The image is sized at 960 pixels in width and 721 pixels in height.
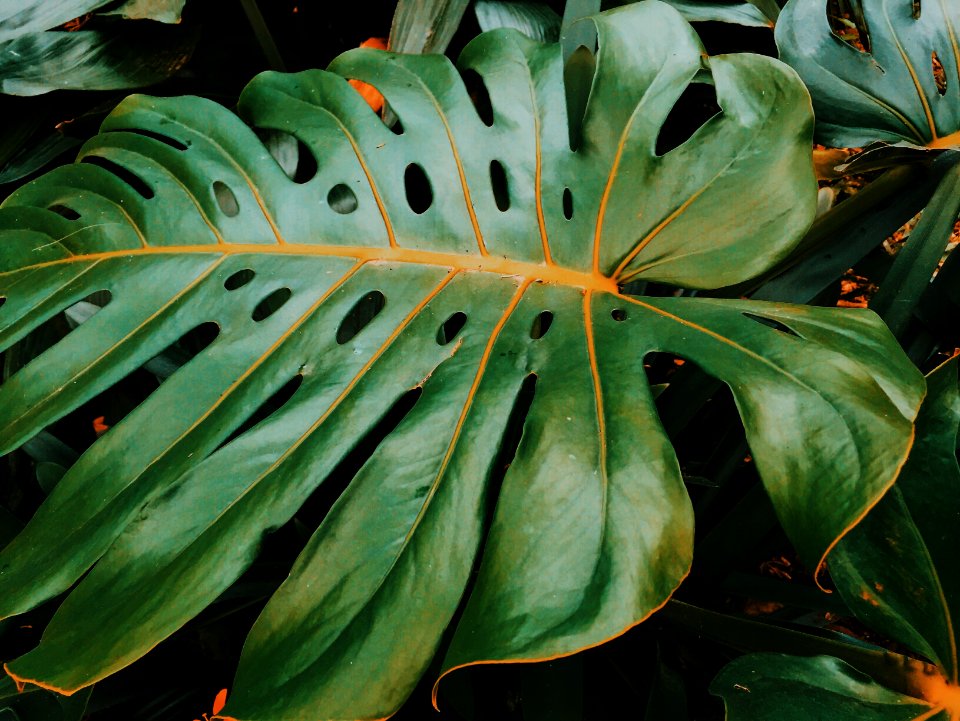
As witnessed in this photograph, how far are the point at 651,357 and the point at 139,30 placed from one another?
1.07m

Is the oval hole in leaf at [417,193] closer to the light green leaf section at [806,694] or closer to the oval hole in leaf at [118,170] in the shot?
the oval hole in leaf at [118,170]

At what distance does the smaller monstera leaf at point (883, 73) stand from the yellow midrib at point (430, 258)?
0.42 m

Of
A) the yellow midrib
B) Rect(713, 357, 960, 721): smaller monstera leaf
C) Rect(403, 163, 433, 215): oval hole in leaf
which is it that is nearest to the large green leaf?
Rect(713, 357, 960, 721): smaller monstera leaf

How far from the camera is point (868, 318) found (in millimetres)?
592

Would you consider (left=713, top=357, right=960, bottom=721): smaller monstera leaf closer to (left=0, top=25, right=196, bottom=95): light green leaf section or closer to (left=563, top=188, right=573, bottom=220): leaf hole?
(left=563, top=188, right=573, bottom=220): leaf hole

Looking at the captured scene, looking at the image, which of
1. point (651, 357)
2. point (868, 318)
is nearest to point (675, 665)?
point (651, 357)

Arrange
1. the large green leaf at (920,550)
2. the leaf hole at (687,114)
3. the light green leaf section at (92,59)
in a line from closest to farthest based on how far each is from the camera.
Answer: the large green leaf at (920,550) → the light green leaf section at (92,59) → the leaf hole at (687,114)

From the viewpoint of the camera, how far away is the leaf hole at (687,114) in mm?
1352

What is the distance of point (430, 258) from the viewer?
802 millimetres

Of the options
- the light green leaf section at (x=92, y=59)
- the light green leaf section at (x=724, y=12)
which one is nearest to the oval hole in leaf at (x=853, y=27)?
the light green leaf section at (x=724, y=12)

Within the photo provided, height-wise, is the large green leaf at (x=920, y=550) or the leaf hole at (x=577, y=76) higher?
the leaf hole at (x=577, y=76)

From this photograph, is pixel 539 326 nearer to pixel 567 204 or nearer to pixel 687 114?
pixel 567 204

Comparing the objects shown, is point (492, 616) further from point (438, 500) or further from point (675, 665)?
point (675, 665)

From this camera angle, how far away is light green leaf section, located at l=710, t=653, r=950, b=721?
562mm
